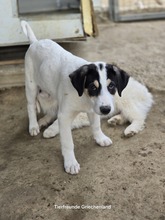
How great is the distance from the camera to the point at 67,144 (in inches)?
106

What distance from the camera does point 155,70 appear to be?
13.8ft

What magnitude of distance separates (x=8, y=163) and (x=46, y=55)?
87 centimetres

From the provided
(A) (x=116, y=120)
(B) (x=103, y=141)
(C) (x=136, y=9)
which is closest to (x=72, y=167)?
(B) (x=103, y=141)

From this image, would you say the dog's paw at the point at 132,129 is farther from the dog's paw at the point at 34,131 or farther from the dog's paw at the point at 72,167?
the dog's paw at the point at 34,131

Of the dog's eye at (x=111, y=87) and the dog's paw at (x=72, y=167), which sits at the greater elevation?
the dog's eye at (x=111, y=87)

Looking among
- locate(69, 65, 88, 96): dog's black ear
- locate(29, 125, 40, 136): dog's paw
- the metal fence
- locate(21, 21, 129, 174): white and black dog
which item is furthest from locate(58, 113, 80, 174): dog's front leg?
the metal fence

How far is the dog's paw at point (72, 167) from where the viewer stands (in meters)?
2.67

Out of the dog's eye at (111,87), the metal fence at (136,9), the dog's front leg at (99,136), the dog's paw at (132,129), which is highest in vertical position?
the dog's eye at (111,87)

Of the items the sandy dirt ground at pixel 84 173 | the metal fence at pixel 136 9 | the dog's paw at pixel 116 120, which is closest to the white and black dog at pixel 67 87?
the sandy dirt ground at pixel 84 173

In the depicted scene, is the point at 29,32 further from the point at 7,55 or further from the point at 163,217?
the point at 163,217

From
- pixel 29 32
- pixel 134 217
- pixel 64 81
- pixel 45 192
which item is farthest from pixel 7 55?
pixel 134 217

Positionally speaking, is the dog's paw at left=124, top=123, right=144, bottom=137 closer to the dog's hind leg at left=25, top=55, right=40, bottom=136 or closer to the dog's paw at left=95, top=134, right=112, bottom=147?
the dog's paw at left=95, top=134, right=112, bottom=147

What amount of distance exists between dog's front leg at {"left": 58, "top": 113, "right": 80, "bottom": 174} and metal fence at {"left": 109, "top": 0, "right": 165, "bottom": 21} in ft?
12.7

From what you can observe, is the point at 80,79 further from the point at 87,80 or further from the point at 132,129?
the point at 132,129
